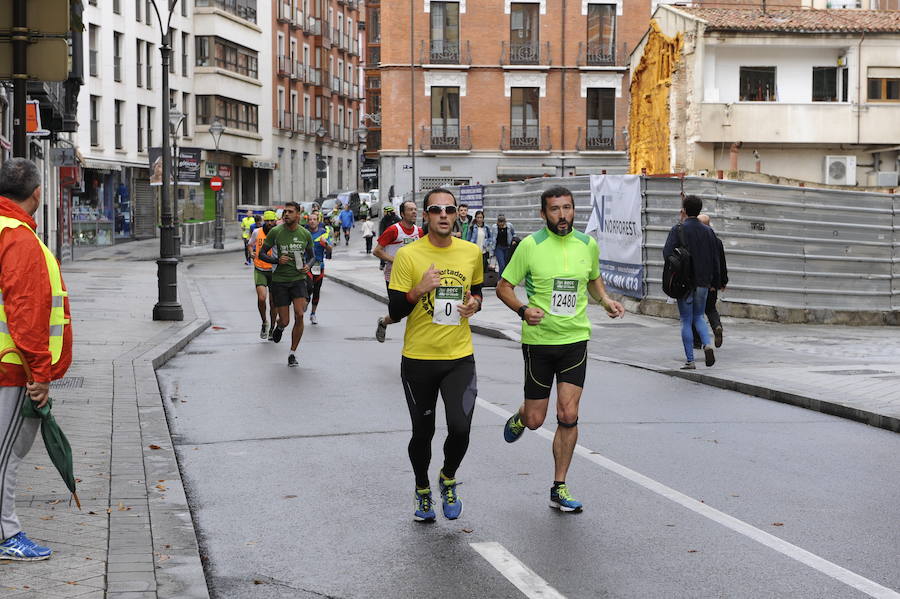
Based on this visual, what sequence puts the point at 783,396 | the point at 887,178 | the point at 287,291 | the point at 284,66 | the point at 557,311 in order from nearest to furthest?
the point at 557,311
the point at 783,396
the point at 287,291
the point at 887,178
the point at 284,66

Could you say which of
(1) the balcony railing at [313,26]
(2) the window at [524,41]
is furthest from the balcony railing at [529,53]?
(1) the balcony railing at [313,26]

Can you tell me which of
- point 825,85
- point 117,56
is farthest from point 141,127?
point 825,85

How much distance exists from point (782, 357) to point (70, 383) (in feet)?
26.5

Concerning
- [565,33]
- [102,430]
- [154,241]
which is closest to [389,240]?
[102,430]

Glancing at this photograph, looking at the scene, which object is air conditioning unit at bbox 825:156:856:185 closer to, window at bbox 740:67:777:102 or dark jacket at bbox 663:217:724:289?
window at bbox 740:67:777:102

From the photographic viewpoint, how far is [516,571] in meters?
5.84

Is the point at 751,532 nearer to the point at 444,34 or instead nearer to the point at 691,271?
the point at 691,271

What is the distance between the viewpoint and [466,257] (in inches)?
269

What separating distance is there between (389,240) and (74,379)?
4.16 metres

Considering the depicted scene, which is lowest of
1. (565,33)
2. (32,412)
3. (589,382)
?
(589,382)

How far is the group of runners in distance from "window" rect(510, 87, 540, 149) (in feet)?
178

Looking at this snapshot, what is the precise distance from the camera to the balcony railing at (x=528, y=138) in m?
61.5

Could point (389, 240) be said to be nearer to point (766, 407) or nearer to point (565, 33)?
point (766, 407)

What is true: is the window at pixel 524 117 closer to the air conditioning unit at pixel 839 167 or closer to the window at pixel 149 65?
the window at pixel 149 65
